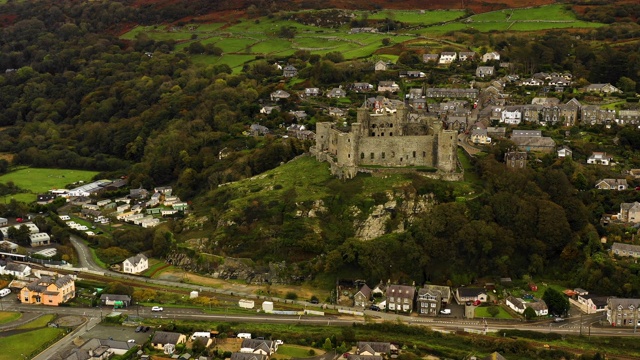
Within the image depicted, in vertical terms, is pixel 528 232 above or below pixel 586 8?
below

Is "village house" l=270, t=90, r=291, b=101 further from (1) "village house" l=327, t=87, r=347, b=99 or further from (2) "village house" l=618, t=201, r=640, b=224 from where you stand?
(2) "village house" l=618, t=201, r=640, b=224

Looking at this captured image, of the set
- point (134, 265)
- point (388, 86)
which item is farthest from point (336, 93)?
point (134, 265)

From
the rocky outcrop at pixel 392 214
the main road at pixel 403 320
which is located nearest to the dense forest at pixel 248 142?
the rocky outcrop at pixel 392 214

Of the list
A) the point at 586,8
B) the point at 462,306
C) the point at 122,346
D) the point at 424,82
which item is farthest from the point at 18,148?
the point at 586,8

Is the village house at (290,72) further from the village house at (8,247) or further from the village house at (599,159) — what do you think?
the village house at (8,247)

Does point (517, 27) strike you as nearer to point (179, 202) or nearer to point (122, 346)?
point (179, 202)

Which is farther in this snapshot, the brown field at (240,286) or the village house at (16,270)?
the village house at (16,270)
